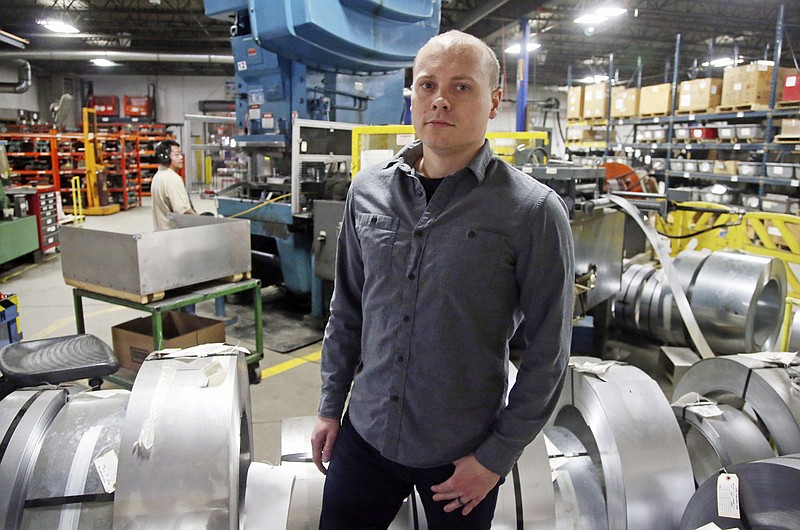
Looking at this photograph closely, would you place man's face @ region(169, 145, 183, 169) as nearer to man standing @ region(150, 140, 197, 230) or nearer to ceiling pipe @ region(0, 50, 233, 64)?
man standing @ region(150, 140, 197, 230)

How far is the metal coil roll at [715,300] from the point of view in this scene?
370 cm

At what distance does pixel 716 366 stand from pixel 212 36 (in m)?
15.1

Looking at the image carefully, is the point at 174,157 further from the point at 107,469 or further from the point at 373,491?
the point at 373,491

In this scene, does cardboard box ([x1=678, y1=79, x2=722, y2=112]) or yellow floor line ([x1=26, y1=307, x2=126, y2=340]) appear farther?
cardboard box ([x1=678, y1=79, x2=722, y2=112])

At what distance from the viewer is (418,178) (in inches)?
51.3

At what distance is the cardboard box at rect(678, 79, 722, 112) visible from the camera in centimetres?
938

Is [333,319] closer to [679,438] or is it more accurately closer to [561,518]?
[561,518]

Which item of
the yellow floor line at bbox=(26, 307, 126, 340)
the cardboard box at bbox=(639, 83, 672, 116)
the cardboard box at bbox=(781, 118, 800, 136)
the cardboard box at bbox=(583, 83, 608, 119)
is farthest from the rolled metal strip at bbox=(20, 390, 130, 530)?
Answer: the cardboard box at bbox=(583, 83, 608, 119)

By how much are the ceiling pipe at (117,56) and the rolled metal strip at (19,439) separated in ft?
42.2

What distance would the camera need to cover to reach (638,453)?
183 cm

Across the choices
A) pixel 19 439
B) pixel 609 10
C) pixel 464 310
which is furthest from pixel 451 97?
pixel 609 10

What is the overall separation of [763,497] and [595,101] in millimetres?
11525

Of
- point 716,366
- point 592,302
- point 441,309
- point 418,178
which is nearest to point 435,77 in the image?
point 418,178

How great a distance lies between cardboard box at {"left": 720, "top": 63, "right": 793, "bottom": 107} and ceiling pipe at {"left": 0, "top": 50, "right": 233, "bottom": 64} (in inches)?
405
